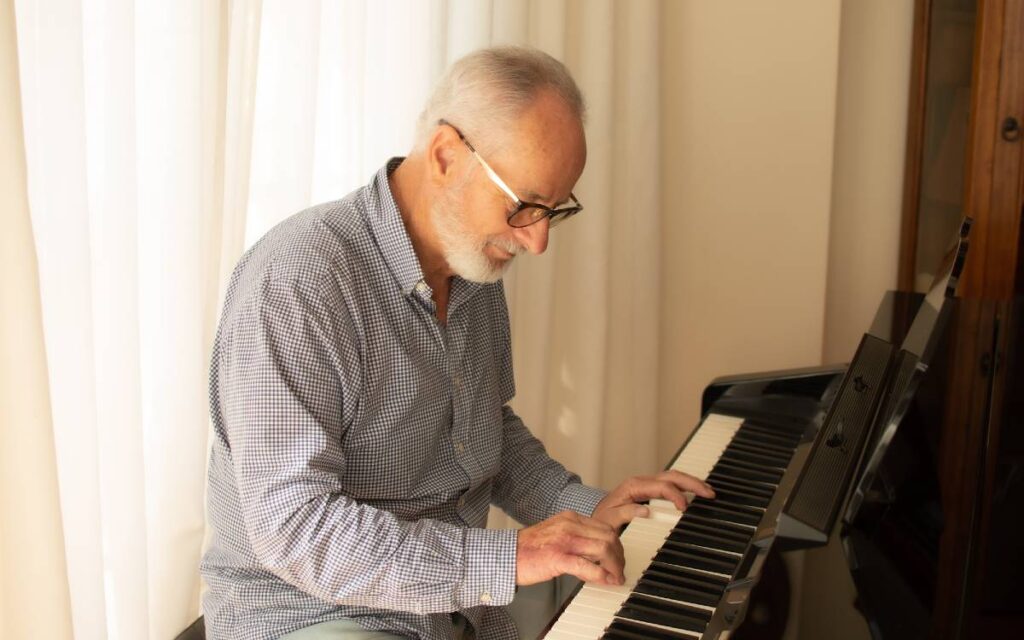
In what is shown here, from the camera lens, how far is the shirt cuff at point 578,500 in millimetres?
1785

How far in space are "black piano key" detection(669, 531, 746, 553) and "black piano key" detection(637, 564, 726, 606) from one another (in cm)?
9

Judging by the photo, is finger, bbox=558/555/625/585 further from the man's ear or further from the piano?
the man's ear

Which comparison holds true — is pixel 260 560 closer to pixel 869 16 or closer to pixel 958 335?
pixel 958 335

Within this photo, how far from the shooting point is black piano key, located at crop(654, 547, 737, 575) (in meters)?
1.52

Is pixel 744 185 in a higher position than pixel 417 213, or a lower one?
lower

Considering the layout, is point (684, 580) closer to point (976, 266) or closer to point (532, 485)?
point (532, 485)

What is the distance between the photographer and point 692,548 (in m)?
1.57

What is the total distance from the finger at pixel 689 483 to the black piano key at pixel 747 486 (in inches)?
2.1

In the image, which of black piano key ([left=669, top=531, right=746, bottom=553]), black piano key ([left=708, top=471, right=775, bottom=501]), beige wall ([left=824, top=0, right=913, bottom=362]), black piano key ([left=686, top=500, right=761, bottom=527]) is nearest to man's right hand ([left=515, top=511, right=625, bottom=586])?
black piano key ([left=669, top=531, right=746, bottom=553])

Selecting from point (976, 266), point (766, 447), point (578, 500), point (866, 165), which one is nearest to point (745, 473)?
point (766, 447)

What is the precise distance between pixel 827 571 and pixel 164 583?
1055mm

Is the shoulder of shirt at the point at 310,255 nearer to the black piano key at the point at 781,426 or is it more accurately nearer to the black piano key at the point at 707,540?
the black piano key at the point at 707,540


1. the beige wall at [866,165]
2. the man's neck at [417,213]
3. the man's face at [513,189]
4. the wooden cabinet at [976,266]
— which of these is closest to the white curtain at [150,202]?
the man's neck at [417,213]

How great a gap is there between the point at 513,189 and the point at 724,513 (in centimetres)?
61
